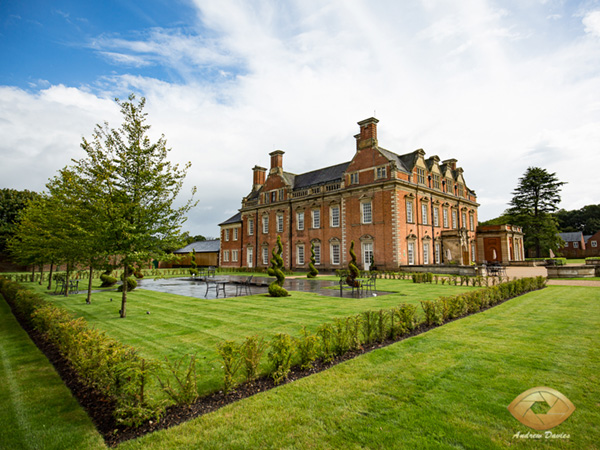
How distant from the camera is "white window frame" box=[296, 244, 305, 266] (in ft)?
132

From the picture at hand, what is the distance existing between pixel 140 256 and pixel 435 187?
3613 centimetres

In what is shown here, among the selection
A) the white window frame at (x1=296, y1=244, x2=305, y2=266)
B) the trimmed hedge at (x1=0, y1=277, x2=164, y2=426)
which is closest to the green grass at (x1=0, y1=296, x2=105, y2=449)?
the trimmed hedge at (x1=0, y1=277, x2=164, y2=426)

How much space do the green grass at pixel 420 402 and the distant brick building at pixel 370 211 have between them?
80.7 ft

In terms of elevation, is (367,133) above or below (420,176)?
above

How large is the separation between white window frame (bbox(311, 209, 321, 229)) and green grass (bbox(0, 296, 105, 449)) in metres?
32.6

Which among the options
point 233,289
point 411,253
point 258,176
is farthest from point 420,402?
point 258,176

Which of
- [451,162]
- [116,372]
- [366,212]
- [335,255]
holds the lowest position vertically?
[116,372]

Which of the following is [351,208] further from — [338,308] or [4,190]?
[4,190]

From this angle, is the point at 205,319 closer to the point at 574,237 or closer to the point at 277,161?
the point at 277,161

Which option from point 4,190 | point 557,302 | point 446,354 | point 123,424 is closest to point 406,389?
point 446,354

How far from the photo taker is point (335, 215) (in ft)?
121

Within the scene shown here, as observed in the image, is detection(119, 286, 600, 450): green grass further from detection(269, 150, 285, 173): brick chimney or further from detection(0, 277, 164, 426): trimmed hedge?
detection(269, 150, 285, 173): brick chimney

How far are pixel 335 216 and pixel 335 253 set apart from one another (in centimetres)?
437

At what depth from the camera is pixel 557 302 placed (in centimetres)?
1316
